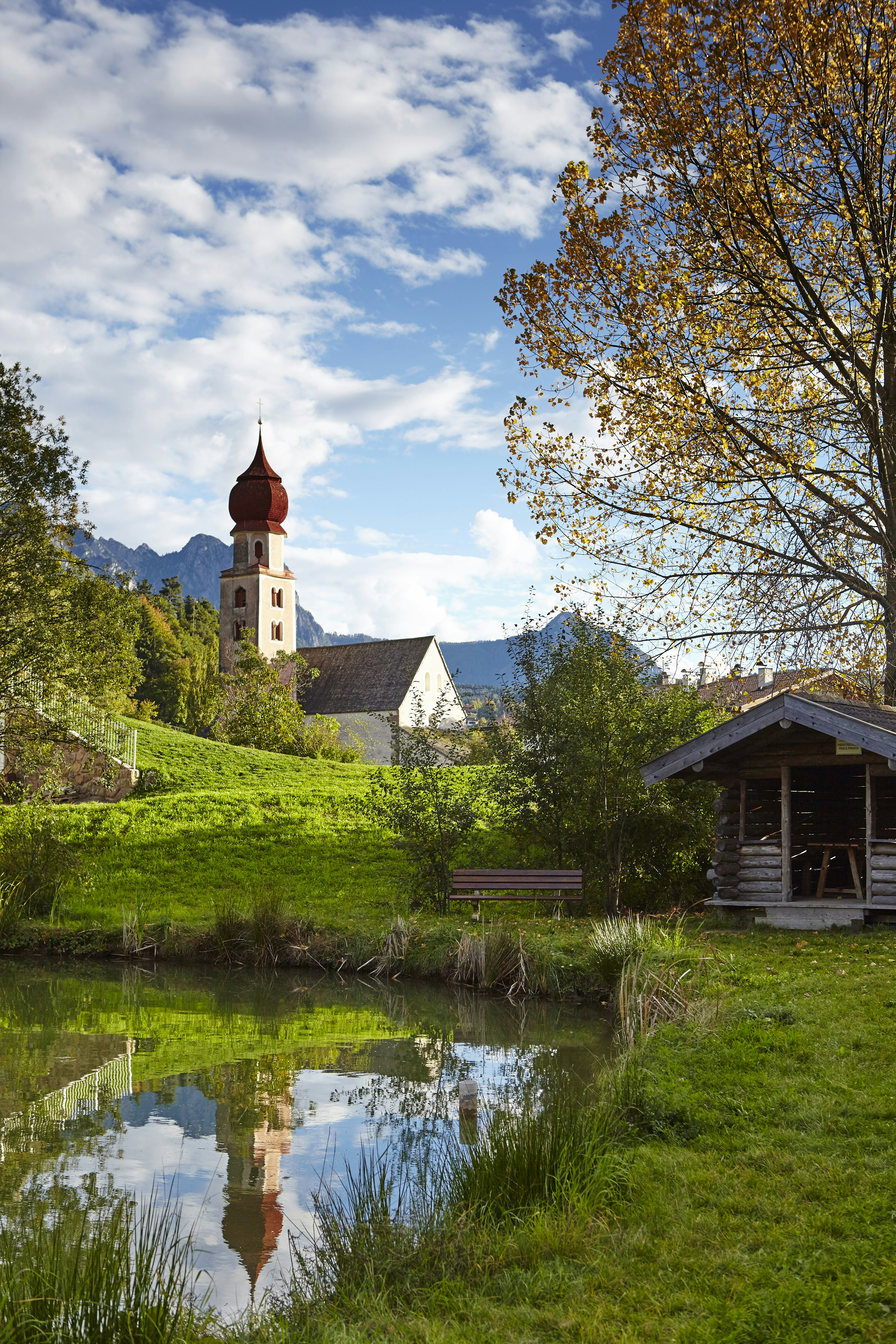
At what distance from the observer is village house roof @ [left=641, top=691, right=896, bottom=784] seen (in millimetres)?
14891

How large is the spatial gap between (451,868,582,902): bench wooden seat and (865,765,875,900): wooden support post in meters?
4.05

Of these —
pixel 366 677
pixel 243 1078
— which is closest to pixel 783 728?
pixel 243 1078

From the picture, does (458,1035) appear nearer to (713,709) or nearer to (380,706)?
(713,709)

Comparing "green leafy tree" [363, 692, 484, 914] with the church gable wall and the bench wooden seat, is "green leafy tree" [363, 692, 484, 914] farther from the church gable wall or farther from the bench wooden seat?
the church gable wall

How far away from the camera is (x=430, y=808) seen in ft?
62.7

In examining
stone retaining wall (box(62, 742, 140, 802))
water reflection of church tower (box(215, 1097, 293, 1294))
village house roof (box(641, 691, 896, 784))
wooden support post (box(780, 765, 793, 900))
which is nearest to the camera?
water reflection of church tower (box(215, 1097, 293, 1294))

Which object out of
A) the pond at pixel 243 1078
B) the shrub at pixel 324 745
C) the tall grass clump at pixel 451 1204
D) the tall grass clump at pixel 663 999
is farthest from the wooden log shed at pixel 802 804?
the shrub at pixel 324 745

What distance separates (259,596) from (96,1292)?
61.1 metres

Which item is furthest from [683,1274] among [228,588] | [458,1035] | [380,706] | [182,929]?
[228,588]

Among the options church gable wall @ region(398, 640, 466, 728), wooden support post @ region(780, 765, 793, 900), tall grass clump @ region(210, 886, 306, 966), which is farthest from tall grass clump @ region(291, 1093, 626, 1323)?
church gable wall @ region(398, 640, 466, 728)

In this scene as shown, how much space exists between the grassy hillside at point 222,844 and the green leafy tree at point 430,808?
3.39 ft

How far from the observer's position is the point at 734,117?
14.2 meters

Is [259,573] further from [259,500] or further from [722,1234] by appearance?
[722,1234]

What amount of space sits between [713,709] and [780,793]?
1765mm
